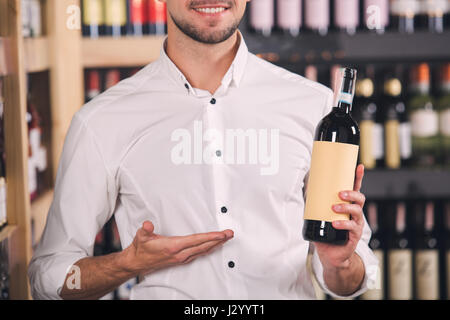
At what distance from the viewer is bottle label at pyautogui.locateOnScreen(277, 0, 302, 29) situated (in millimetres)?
1578

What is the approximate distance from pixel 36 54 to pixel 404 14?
1.03 metres

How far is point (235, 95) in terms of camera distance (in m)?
1.00

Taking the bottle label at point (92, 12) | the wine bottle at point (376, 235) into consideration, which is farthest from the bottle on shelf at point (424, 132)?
the bottle label at point (92, 12)

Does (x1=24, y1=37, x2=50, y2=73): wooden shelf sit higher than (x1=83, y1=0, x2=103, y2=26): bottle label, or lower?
lower

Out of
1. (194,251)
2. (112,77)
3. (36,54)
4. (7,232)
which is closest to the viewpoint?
(194,251)

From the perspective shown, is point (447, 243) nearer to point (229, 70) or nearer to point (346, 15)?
point (346, 15)

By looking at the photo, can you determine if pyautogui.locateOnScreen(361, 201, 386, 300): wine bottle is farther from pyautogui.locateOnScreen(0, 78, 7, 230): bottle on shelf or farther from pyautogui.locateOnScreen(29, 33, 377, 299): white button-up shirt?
pyautogui.locateOnScreen(0, 78, 7, 230): bottle on shelf

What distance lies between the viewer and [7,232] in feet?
3.71

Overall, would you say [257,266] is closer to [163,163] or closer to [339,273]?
[339,273]

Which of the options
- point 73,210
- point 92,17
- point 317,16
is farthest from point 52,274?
point 317,16

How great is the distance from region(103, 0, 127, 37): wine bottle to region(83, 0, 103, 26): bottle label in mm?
14

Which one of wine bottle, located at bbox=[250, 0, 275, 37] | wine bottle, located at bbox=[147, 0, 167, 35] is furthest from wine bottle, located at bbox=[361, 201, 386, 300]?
wine bottle, located at bbox=[147, 0, 167, 35]

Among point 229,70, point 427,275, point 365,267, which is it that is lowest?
point 427,275

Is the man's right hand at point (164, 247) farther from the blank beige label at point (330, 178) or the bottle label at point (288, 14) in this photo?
the bottle label at point (288, 14)
